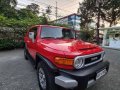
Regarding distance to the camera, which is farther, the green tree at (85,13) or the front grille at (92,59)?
the green tree at (85,13)

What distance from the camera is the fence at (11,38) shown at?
10.3 meters

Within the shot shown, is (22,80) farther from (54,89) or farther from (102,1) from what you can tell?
(102,1)

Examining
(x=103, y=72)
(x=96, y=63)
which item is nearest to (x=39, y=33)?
(x=96, y=63)

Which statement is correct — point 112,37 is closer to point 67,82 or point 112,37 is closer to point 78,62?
point 78,62

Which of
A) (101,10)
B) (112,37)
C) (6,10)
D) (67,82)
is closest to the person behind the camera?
(67,82)

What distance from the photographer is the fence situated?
1030cm

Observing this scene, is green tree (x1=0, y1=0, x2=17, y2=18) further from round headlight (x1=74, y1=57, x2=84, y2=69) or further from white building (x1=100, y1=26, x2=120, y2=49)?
round headlight (x1=74, y1=57, x2=84, y2=69)

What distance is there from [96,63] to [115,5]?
2267 cm

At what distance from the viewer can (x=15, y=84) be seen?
3959mm

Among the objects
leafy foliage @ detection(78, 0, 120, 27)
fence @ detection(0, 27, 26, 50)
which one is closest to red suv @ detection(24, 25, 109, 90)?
fence @ detection(0, 27, 26, 50)

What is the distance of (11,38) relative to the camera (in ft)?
36.1

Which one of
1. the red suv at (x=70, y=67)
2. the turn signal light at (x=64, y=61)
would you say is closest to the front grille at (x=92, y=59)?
the red suv at (x=70, y=67)

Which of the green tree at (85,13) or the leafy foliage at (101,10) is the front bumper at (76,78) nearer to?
the leafy foliage at (101,10)

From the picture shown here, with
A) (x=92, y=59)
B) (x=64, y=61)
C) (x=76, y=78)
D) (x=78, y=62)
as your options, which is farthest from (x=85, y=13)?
(x=76, y=78)
